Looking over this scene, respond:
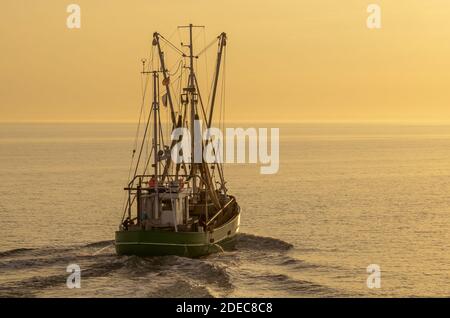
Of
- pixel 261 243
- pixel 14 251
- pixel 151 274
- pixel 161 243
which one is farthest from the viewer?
pixel 261 243

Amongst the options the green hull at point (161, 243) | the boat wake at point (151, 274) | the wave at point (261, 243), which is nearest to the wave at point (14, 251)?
the boat wake at point (151, 274)

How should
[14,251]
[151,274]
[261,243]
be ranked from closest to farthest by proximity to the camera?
[151,274] → [14,251] → [261,243]

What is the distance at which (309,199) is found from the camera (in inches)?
4353

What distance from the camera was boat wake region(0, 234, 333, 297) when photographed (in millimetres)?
51438

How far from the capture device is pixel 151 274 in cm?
5594

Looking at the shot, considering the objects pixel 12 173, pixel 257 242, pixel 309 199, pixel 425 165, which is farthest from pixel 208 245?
pixel 425 165

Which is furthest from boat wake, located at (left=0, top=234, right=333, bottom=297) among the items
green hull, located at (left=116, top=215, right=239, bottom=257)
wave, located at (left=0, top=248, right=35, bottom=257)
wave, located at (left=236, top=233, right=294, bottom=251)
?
wave, located at (left=236, top=233, right=294, bottom=251)

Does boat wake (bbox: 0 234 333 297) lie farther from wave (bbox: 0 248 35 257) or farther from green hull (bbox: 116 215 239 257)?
green hull (bbox: 116 215 239 257)

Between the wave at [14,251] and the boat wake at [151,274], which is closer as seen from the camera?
the boat wake at [151,274]

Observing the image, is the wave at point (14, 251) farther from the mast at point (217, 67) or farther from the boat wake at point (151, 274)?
the mast at point (217, 67)

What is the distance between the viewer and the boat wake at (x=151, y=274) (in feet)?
169

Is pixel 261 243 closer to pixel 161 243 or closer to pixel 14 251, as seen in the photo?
pixel 161 243

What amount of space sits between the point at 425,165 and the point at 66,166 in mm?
78557

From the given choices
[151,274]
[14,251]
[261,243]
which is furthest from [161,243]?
[261,243]
